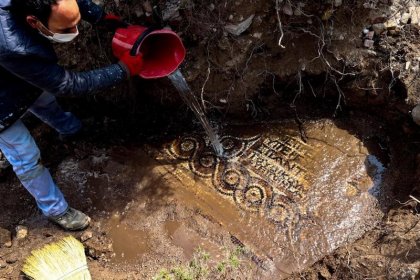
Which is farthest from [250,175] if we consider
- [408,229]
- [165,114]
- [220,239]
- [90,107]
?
[90,107]

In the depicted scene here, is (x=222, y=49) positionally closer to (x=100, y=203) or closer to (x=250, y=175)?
(x=250, y=175)

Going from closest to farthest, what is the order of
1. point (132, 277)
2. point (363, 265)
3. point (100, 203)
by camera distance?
1. point (363, 265)
2. point (132, 277)
3. point (100, 203)

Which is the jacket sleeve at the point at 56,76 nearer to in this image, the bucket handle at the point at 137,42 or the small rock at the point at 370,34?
the bucket handle at the point at 137,42

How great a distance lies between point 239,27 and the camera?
271 centimetres

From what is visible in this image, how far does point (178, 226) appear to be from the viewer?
269cm

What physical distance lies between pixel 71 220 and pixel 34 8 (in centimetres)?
141

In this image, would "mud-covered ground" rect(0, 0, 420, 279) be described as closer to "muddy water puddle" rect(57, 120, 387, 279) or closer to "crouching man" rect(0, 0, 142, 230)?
"muddy water puddle" rect(57, 120, 387, 279)

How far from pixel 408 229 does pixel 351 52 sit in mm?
1268

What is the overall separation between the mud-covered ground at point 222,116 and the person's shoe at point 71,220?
0.07 meters

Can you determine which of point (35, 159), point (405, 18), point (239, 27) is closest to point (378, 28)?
point (405, 18)

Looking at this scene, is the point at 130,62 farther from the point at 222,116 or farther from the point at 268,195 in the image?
the point at 268,195

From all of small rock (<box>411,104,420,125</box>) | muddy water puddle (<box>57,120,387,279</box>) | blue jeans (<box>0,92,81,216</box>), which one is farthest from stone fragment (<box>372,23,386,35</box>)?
blue jeans (<box>0,92,81,216</box>)

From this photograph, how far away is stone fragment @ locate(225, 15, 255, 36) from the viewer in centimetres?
270

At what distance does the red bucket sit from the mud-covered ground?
303mm
